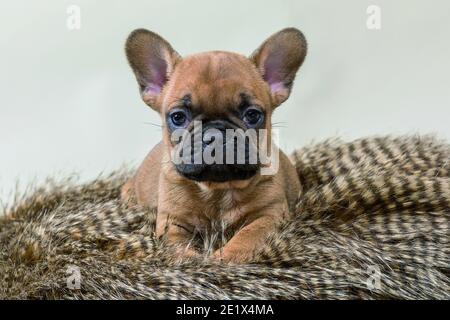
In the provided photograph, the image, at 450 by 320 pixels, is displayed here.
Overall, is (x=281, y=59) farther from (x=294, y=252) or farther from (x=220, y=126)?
(x=294, y=252)

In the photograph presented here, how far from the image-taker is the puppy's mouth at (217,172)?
2.54 metres

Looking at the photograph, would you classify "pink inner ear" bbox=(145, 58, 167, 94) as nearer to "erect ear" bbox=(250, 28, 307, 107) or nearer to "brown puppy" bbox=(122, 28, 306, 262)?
"brown puppy" bbox=(122, 28, 306, 262)

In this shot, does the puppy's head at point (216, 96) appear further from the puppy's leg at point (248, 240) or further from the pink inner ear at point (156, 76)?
the puppy's leg at point (248, 240)

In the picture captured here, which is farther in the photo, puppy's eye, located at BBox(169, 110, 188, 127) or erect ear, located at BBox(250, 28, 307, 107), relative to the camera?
erect ear, located at BBox(250, 28, 307, 107)

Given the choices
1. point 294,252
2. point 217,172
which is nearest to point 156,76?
point 217,172

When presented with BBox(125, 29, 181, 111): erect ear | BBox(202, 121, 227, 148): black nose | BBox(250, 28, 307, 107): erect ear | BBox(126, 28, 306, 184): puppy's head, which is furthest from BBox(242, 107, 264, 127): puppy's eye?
BBox(125, 29, 181, 111): erect ear

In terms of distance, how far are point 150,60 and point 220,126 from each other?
1.48 feet

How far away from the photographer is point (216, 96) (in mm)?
2605

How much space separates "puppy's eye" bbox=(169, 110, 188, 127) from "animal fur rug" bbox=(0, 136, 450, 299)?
293 millimetres

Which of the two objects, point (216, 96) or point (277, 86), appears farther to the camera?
point (277, 86)

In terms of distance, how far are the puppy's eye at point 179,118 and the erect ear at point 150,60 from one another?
9.4 inches

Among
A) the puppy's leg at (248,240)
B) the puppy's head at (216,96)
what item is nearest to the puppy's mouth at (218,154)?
the puppy's head at (216,96)

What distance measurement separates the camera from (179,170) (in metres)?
2.64

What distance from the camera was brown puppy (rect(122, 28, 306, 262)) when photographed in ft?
8.50
